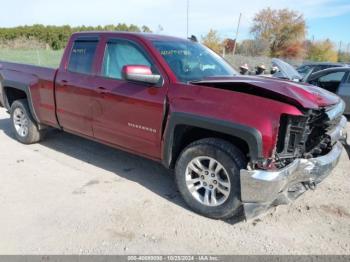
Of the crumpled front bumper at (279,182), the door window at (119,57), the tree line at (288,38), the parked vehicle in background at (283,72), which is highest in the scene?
the door window at (119,57)

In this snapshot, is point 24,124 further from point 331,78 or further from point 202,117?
point 331,78

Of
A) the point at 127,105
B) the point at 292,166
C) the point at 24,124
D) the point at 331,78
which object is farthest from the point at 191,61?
the point at 331,78

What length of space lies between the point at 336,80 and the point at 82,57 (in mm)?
7015

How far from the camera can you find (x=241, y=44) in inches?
2080

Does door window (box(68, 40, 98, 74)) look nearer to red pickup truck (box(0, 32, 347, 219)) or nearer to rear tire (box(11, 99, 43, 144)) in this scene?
red pickup truck (box(0, 32, 347, 219))

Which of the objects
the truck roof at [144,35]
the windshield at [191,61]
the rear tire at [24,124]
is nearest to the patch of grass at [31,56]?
the rear tire at [24,124]

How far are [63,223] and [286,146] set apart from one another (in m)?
2.34

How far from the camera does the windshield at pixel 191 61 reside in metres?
4.12

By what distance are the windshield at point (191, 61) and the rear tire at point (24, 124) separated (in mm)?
2977

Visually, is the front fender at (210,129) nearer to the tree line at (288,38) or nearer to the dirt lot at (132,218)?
the dirt lot at (132,218)

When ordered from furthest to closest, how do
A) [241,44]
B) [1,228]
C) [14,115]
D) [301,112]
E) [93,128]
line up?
[241,44] < [14,115] < [93,128] < [1,228] < [301,112]

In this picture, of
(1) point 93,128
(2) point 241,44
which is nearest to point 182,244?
(1) point 93,128

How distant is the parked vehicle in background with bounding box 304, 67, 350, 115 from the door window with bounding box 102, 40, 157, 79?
5.75 metres

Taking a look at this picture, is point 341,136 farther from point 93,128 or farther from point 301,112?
point 93,128
